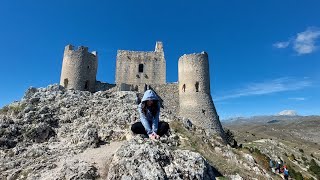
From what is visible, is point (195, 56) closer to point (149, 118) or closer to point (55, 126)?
point (55, 126)

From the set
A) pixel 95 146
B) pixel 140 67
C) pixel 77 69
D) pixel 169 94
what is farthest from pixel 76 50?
pixel 95 146

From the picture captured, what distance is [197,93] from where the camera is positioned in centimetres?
3141

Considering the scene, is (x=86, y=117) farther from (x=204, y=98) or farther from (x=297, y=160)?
(x=297, y=160)

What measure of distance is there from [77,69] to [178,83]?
35.7ft

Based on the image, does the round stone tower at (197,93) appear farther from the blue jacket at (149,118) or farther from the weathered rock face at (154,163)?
the blue jacket at (149,118)

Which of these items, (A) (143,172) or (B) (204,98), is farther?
(B) (204,98)

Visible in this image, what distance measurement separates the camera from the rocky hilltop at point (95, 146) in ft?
32.3

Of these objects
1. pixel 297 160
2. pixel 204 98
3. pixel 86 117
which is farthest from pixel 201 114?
pixel 297 160

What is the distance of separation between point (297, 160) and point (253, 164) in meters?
35.7

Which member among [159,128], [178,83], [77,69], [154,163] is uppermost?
[77,69]

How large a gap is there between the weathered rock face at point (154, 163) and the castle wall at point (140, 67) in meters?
24.3

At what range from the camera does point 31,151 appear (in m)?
15.4

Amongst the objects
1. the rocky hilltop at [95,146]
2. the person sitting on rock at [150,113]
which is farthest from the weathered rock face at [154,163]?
the person sitting on rock at [150,113]

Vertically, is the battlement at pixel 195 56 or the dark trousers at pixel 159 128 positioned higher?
the battlement at pixel 195 56
